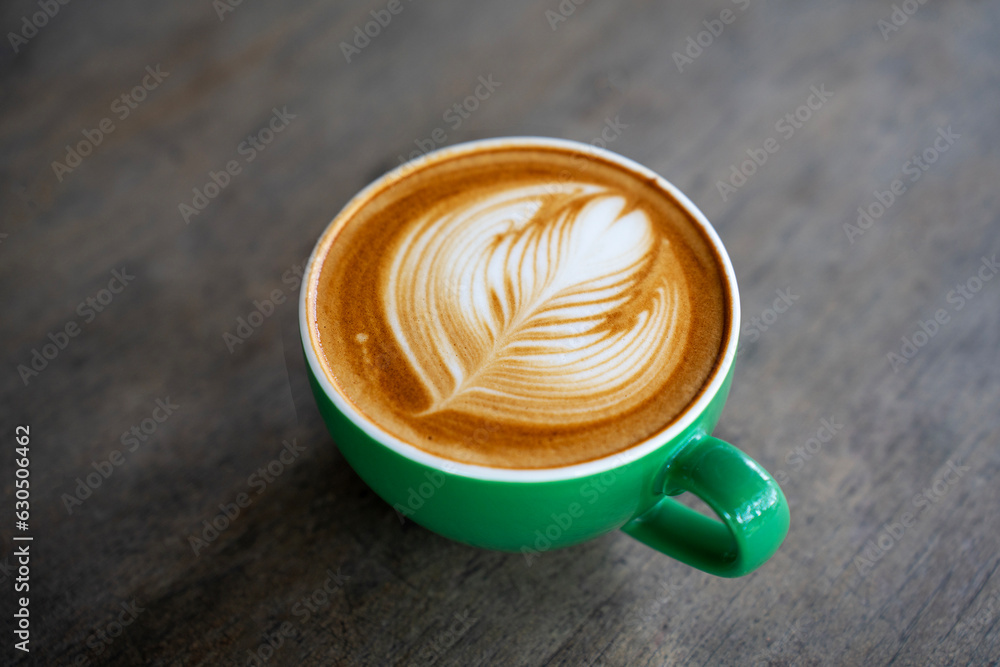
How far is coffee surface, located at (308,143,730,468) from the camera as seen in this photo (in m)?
0.77

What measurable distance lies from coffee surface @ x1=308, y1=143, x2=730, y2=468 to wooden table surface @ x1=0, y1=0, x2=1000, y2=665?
0.89 ft

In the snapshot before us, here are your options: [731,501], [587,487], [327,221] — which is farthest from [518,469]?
[327,221]

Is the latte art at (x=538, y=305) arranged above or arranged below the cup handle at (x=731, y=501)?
above

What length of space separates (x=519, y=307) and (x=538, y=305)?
0.02 meters

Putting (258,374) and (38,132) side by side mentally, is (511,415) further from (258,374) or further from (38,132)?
(38,132)

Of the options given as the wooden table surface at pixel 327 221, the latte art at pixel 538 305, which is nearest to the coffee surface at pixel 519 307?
the latte art at pixel 538 305

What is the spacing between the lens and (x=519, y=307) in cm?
86

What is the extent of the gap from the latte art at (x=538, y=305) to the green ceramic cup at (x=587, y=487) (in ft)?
0.18

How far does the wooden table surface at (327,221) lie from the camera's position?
0.92 meters

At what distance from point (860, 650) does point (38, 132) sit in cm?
146

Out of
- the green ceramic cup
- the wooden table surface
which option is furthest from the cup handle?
the wooden table surface

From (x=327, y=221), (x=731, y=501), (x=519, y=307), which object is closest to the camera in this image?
(x=731, y=501)

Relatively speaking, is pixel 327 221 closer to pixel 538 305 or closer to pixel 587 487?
pixel 538 305

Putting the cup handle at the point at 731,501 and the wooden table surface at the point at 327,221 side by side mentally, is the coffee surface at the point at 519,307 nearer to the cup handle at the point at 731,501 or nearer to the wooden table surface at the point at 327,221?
the cup handle at the point at 731,501
